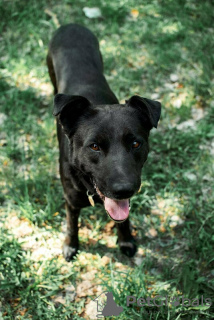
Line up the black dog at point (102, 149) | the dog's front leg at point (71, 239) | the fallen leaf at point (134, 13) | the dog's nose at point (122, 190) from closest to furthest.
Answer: the dog's nose at point (122, 190) < the black dog at point (102, 149) < the dog's front leg at point (71, 239) < the fallen leaf at point (134, 13)

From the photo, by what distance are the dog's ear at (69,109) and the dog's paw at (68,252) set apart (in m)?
1.39

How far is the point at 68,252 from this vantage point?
11.3ft

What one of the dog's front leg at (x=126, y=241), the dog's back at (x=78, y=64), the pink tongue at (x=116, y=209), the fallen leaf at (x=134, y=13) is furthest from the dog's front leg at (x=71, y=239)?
the fallen leaf at (x=134, y=13)

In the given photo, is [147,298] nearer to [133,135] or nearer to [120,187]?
[120,187]

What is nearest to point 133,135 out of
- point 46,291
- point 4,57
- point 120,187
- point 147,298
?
point 120,187

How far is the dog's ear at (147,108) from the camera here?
2613mm

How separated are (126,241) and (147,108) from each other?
5.21ft

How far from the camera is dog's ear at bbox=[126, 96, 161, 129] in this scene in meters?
2.61

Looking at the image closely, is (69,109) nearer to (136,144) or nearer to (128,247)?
(136,144)

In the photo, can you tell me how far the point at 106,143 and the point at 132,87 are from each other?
2.97 m

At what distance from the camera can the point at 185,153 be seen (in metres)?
4.30

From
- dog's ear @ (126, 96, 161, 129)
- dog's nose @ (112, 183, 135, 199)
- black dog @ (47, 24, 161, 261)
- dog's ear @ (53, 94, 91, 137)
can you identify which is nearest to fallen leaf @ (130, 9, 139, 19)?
black dog @ (47, 24, 161, 261)

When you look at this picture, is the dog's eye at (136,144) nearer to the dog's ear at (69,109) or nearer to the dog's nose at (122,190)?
the dog's nose at (122,190)

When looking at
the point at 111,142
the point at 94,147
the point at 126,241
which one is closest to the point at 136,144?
the point at 111,142
